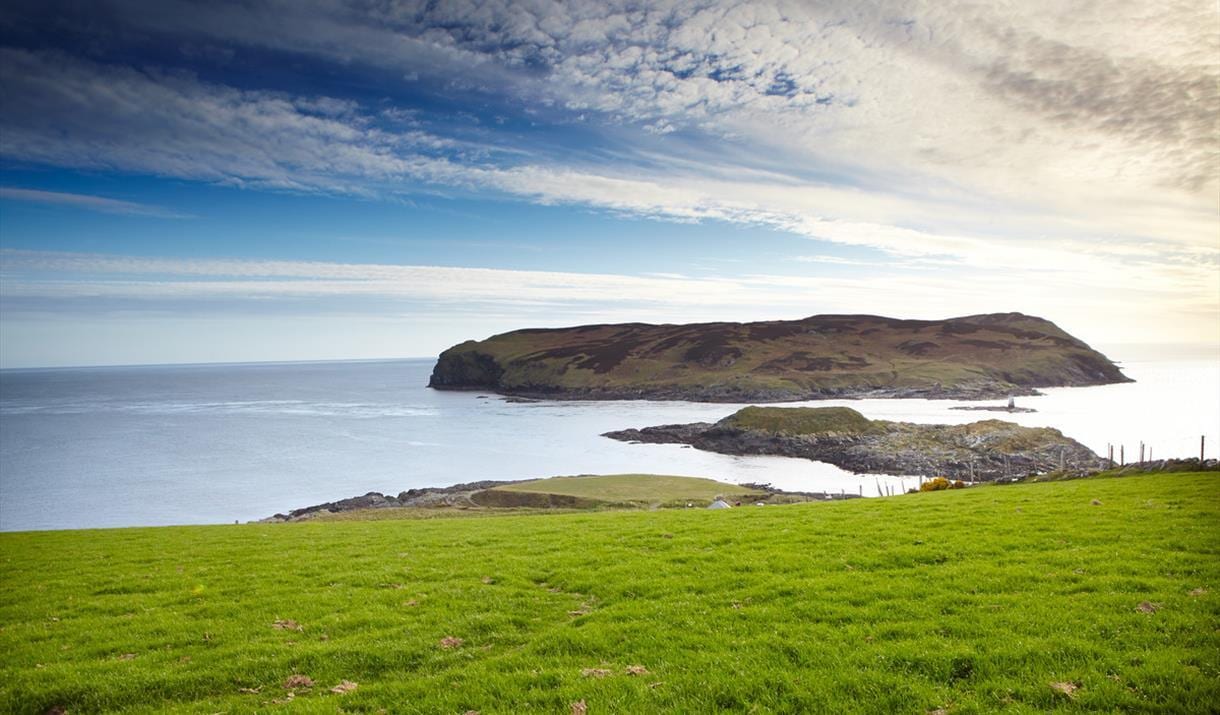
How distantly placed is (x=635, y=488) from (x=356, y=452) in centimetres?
7009

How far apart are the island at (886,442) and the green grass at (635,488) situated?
31.1 m

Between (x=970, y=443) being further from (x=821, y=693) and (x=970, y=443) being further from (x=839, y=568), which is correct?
(x=821, y=693)

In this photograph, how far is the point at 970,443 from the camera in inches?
3834

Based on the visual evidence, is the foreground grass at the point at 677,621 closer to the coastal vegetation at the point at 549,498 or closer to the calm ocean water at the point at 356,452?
the coastal vegetation at the point at 549,498

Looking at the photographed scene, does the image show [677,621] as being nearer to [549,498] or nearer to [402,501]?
[549,498]

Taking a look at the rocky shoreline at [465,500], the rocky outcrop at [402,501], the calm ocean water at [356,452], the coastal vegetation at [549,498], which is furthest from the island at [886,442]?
the rocky outcrop at [402,501]

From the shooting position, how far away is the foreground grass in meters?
10.1

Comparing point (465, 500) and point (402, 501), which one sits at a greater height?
point (465, 500)

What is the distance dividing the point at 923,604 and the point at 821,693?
477 centimetres

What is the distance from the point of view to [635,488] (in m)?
69.9

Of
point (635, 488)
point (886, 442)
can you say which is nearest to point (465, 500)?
point (635, 488)

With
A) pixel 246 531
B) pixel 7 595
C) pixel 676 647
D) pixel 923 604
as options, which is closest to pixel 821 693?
pixel 676 647

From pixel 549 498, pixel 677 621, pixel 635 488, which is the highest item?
pixel 677 621

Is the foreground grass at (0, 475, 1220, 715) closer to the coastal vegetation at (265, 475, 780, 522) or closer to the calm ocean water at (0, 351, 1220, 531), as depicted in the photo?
the coastal vegetation at (265, 475, 780, 522)
